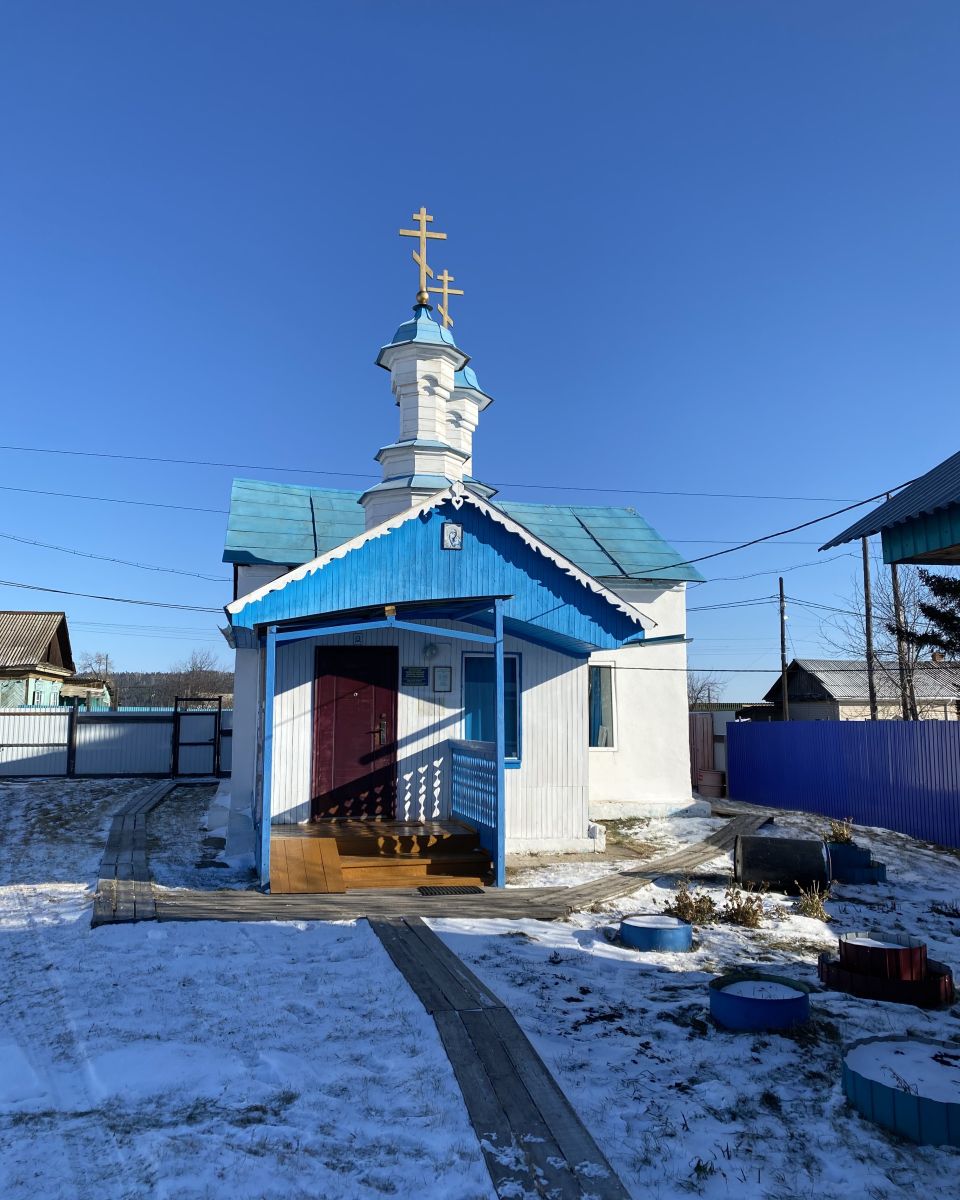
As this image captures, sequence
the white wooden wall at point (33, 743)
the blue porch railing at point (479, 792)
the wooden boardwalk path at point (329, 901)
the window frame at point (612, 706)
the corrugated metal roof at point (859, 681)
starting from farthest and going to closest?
the corrugated metal roof at point (859, 681), the white wooden wall at point (33, 743), the window frame at point (612, 706), the blue porch railing at point (479, 792), the wooden boardwalk path at point (329, 901)

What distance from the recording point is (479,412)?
1691 cm

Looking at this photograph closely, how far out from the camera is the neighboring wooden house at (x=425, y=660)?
1077 cm

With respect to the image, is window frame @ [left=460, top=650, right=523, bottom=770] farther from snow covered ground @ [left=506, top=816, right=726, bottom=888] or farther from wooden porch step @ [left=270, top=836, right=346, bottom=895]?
wooden porch step @ [left=270, top=836, right=346, bottom=895]

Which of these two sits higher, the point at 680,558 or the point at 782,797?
the point at 680,558

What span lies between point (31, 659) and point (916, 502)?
32518 mm

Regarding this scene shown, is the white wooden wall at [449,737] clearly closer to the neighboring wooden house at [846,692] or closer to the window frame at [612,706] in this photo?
the window frame at [612,706]

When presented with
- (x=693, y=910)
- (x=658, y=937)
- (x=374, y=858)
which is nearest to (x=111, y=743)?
(x=374, y=858)

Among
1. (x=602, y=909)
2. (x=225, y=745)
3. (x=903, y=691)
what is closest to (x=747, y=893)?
(x=602, y=909)

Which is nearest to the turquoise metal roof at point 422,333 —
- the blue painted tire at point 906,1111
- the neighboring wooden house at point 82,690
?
the blue painted tire at point 906,1111

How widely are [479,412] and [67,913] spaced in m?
11.5

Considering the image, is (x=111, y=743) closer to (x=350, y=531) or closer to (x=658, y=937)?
(x=350, y=531)

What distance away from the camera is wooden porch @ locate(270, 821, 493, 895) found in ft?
31.3

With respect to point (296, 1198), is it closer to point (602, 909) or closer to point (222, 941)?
point (222, 941)

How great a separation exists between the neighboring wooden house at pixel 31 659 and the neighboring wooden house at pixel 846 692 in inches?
1163
